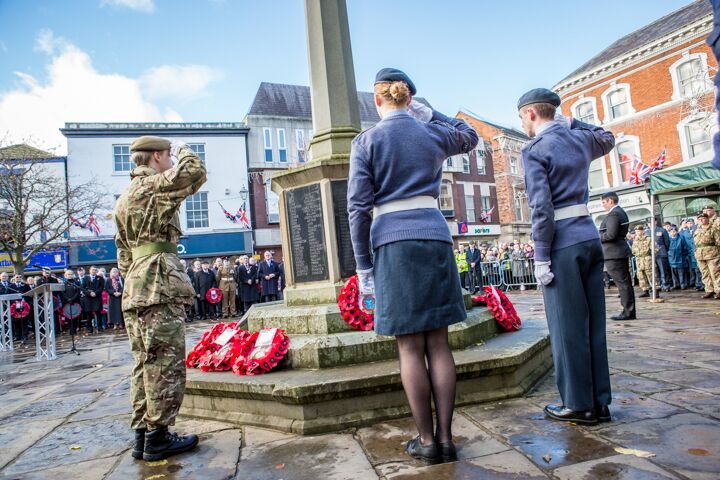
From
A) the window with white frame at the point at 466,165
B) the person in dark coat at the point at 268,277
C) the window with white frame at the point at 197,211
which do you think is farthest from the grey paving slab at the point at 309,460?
the window with white frame at the point at 466,165

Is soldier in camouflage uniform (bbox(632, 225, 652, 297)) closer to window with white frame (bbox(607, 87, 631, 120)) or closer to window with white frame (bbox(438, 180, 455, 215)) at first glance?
window with white frame (bbox(607, 87, 631, 120))

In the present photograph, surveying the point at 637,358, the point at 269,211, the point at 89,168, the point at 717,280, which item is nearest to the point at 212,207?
the point at 269,211

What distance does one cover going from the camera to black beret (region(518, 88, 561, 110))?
9.91 ft

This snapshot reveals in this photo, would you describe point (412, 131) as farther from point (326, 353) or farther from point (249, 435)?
point (249, 435)

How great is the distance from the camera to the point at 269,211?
Result: 93.2 feet

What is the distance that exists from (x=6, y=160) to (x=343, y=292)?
2306 centimetres

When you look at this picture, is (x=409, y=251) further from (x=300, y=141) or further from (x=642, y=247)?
(x=300, y=141)

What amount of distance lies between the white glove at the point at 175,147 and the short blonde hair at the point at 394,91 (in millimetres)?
1403

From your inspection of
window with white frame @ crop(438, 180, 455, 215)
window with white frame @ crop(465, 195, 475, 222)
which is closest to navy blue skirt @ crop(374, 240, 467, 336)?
window with white frame @ crop(438, 180, 455, 215)

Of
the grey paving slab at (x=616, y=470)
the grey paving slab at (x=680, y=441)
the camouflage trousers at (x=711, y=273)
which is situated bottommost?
the grey paving slab at (x=680, y=441)

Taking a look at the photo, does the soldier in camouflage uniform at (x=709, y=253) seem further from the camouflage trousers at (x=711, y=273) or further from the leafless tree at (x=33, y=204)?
the leafless tree at (x=33, y=204)

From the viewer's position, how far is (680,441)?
2.43 m

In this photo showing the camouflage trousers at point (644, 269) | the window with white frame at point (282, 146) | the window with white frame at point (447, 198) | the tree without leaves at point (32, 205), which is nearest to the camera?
A: the camouflage trousers at point (644, 269)

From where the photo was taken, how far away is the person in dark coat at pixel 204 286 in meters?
15.9
